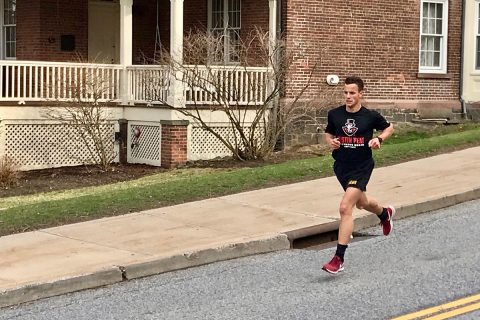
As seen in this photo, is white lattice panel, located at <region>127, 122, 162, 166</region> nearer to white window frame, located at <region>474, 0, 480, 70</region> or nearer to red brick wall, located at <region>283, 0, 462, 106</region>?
red brick wall, located at <region>283, 0, 462, 106</region>

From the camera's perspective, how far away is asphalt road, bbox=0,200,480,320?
6758mm

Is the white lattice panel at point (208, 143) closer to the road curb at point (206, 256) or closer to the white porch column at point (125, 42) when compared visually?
the white porch column at point (125, 42)

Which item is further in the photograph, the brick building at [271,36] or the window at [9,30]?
the window at [9,30]

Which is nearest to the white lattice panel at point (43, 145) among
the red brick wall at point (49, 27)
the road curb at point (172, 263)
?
the red brick wall at point (49, 27)

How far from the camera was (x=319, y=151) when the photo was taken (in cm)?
1778

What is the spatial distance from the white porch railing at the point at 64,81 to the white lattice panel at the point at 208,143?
2.00m

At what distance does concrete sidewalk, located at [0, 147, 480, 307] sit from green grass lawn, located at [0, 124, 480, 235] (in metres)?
0.37

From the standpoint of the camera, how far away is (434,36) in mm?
21406

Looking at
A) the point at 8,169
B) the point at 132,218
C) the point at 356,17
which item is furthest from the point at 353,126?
the point at 356,17

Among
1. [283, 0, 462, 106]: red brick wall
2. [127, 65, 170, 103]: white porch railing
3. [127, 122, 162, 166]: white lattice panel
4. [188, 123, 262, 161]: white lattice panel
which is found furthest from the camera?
[283, 0, 462, 106]: red brick wall

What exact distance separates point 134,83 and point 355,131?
33.3 ft

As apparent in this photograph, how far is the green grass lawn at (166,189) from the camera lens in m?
10.7

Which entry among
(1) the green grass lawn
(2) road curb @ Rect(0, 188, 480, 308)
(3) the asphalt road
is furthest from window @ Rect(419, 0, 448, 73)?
(3) the asphalt road

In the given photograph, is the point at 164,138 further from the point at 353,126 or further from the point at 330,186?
the point at 353,126
